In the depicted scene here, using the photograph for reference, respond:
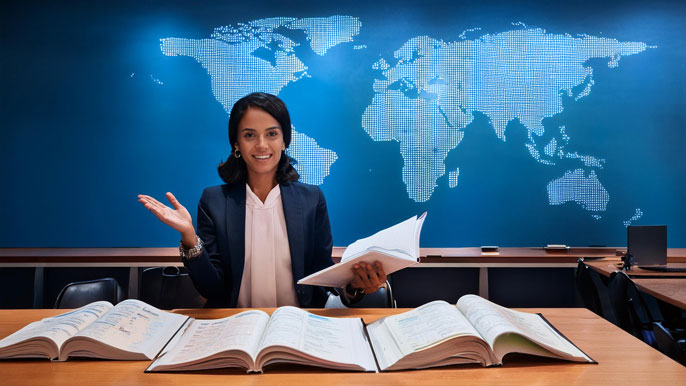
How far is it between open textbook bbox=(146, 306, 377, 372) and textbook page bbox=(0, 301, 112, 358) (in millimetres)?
231

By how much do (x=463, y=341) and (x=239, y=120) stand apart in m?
1.25

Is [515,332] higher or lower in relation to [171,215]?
Answer: lower

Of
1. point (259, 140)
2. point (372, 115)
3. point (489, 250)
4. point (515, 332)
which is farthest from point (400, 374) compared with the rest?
point (372, 115)

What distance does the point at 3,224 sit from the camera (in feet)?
14.1

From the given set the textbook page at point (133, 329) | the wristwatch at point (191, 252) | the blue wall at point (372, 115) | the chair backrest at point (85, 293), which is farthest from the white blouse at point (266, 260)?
the blue wall at point (372, 115)

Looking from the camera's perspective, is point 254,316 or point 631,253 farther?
point 631,253

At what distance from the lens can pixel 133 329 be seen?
3.92 feet

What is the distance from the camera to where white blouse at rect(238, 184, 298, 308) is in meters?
1.89

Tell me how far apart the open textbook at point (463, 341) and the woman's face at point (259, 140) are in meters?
0.91

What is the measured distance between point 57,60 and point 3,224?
148 centimetres

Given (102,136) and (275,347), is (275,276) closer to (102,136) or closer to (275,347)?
(275,347)

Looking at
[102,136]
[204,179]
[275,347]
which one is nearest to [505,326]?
[275,347]

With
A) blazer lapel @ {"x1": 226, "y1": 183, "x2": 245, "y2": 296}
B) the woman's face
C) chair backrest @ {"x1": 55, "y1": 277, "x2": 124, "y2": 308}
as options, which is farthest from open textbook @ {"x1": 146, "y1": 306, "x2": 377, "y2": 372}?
chair backrest @ {"x1": 55, "y1": 277, "x2": 124, "y2": 308}

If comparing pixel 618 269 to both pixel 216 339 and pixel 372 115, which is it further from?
pixel 216 339
